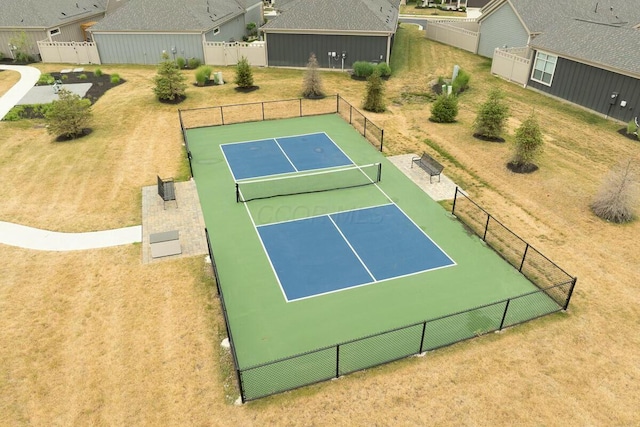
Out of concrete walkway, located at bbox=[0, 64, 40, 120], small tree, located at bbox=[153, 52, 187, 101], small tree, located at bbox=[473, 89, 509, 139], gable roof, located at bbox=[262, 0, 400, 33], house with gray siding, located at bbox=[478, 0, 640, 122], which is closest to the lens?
small tree, located at bbox=[473, 89, 509, 139]

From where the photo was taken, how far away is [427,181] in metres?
21.5

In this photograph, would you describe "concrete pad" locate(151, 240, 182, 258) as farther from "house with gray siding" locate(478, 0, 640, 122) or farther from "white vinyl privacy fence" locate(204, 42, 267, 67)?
"white vinyl privacy fence" locate(204, 42, 267, 67)

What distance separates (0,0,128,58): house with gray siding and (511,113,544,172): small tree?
132ft

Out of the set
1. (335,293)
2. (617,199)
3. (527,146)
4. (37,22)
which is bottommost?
(335,293)

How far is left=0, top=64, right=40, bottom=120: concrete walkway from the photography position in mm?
30008

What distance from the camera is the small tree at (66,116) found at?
81.6ft

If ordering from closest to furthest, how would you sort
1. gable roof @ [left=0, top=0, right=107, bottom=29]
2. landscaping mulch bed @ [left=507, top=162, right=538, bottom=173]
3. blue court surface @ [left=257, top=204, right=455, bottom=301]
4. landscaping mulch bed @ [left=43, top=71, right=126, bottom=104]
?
blue court surface @ [left=257, top=204, right=455, bottom=301] < landscaping mulch bed @ [left=507, top=162, right=538, bottom=173] < landscaping mulch bed @ [left=43, top=71, right=126, bottom=104] < gable roof @ [left=0, top=0, right=107, bottom=29]

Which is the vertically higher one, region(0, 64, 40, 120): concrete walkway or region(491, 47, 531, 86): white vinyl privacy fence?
region(491, 47, 531, 86): white vinyl privacy fence

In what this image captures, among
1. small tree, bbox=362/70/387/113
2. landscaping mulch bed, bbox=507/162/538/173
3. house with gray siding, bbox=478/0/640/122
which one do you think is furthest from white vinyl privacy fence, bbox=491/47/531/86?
landscaping mulch bed, bbox=507/162/538/173

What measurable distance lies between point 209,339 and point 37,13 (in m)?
41.2

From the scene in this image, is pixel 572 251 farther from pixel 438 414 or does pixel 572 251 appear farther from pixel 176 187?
pixel 176 187

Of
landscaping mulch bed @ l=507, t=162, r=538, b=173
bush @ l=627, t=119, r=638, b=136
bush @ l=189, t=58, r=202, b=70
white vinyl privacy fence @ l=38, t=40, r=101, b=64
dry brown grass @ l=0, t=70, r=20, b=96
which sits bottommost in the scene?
landscaping mulch bed @ l=507, t=162, r=538, b=173

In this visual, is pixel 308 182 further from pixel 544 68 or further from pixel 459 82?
pixel 544 68

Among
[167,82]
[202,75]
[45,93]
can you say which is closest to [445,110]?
[202,75]
